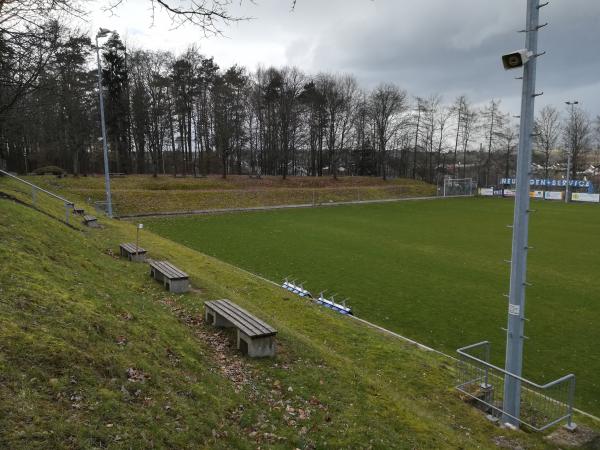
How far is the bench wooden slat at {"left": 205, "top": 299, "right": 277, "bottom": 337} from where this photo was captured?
6.57 meters

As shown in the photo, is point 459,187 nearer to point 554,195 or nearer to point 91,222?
point 554,195

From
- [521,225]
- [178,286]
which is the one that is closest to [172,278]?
[178,286]

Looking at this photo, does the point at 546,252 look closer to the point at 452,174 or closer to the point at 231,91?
the point at 231,91

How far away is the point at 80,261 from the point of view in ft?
30.0

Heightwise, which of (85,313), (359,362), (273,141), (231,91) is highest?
(231,91)

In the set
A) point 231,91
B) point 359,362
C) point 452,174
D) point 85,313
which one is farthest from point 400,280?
point 452,174

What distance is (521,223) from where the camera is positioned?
6398mm

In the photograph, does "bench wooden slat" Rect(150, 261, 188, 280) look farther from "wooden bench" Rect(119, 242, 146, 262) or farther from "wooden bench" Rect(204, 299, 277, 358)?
"wooden bench" Rect(204, 299, 277, 358)

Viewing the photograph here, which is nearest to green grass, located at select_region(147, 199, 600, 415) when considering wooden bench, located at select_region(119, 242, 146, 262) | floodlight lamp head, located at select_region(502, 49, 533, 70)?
wooden bench, located at select_region(119, 242, 146, 262)

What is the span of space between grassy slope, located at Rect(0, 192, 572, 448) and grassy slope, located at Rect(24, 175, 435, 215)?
27687mm

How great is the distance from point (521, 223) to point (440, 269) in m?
12.2

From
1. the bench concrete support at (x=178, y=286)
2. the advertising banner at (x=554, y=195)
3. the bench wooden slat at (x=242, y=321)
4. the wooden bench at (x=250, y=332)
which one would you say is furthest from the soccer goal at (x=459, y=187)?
the wooden bench at (x=250, y=332)

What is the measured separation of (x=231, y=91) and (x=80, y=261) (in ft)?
150

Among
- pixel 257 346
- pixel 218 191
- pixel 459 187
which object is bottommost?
pixel 257 346
